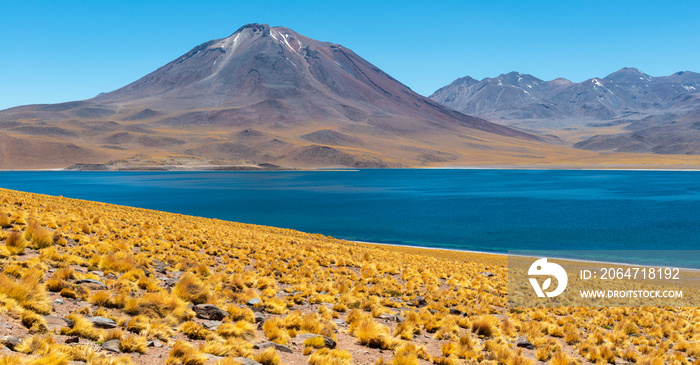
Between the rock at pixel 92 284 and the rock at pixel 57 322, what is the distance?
7.24 feet

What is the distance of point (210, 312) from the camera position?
10469mm

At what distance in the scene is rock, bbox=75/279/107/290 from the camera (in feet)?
35.7

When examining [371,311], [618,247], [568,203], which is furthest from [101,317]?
[568,203]

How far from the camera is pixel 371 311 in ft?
41.6

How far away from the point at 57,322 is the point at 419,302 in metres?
9.49

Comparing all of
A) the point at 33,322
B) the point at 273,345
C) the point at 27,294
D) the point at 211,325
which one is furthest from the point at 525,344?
the point at 27,294

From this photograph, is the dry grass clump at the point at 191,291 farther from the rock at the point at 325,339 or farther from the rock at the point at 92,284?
the rock at the point at 325,339

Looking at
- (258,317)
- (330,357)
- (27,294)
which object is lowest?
(258,317)

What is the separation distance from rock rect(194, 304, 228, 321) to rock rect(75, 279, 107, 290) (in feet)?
7.36

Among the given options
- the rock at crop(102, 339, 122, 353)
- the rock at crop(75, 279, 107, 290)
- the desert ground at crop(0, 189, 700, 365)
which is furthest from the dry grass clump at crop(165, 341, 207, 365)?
the rock at crop(75, 279, 107, 290)

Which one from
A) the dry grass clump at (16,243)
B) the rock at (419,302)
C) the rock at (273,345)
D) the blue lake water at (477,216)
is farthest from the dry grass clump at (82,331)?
the blue lake water at (477,216)

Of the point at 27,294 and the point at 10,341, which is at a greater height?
the point at 27,294

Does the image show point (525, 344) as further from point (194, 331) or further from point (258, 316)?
point (194, 331)

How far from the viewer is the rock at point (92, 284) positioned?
10875 millimetres
